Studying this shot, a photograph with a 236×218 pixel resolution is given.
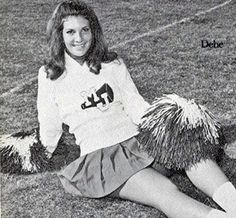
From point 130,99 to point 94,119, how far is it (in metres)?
0.18

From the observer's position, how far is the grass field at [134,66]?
196cm

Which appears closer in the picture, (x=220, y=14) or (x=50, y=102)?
(x=50, y=102)

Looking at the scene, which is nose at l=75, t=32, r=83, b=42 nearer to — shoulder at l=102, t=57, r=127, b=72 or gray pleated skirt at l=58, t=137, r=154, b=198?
shoulder at l=102, t=57, r=127, b=72

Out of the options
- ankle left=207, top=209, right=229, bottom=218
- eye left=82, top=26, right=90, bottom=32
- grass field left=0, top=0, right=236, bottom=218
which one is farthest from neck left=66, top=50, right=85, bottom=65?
ankle left=207, top=209, right=229, bottom=218

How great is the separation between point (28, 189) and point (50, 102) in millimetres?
376

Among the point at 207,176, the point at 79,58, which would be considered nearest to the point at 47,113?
the point at 79,58

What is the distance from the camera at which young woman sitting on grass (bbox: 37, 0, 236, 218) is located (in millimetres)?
1827

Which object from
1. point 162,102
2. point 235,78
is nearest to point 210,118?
point 162,102

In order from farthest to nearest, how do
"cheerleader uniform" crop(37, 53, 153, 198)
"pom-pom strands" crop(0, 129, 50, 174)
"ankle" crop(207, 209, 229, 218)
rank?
1. "pom-pom strands" crop(0, 129, 50, 174)
2. "cheerleader uniform" crop(37, 53, 153, 198)
3. "ankle" crop(207, 209, 229, 218)

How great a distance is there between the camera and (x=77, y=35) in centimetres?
199

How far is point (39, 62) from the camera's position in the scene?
140 inches

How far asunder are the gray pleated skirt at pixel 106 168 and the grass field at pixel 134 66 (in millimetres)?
75

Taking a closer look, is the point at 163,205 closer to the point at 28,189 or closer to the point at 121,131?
the point at 121,131

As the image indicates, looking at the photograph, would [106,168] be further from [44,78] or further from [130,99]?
[44,78]
